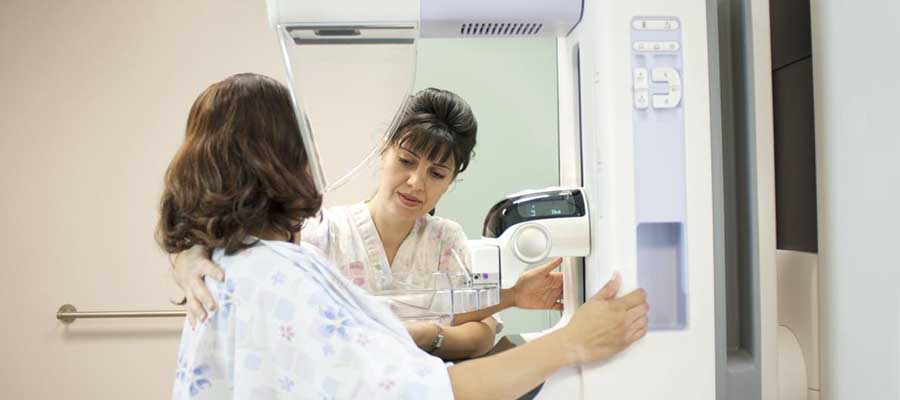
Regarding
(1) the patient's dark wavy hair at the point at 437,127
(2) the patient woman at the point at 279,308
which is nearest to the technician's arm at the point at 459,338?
(2) the patient woman at the point at 279,308

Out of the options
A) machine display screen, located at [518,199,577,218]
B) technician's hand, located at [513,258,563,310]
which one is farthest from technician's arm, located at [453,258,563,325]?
machine display screen, located at [518,199,577,218]

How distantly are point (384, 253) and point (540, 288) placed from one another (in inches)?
10.3

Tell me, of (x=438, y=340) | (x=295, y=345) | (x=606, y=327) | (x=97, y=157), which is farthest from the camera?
(x=97, y=157)

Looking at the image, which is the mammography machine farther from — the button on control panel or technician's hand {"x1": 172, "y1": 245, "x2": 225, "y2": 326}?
technician's hand {"x1": 172, "y1": 245, "x2": 225, "y2": 326}

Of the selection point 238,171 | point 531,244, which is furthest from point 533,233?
point 238,171

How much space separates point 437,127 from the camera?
0.88 m

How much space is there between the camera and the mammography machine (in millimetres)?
799

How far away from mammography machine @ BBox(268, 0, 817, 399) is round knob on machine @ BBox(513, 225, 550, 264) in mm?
73

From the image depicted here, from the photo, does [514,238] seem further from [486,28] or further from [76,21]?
[76,21]

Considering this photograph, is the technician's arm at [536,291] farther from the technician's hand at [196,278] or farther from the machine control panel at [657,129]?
the technician's hand at [196,278]

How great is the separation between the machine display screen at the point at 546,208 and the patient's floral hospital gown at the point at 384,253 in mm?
101

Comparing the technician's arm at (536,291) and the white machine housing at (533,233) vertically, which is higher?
the white machine housing at (533,233)

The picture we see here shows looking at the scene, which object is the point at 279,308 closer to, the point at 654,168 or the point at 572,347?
the point at 572,347

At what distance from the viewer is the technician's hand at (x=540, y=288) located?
0.96 m
